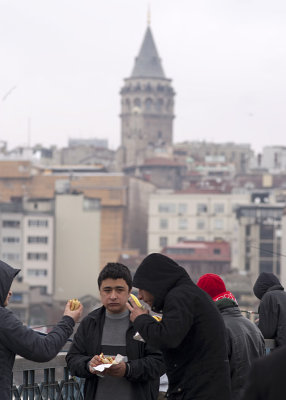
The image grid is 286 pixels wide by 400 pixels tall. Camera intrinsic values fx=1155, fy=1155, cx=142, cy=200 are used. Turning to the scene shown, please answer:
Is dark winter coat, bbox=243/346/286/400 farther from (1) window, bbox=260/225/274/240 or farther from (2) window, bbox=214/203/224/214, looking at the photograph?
(2) window, bbox=214/203/224/214

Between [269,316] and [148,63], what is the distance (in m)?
143

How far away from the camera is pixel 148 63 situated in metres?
148

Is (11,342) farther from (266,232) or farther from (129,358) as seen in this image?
(266,232)

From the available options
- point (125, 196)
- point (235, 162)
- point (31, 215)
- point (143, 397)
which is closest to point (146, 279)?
point (143, 397)

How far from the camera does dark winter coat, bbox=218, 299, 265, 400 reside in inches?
191

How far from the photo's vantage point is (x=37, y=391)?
5.26 metres

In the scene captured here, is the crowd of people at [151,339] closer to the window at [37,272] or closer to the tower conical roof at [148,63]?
the window at [37,272]

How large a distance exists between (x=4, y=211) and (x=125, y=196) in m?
12.7

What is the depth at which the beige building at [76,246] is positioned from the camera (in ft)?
288

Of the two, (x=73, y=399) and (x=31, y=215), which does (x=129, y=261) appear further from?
(x=73, y=399)

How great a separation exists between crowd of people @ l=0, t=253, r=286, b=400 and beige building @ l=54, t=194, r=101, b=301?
81.8m

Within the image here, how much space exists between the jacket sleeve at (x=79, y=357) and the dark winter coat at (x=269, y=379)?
81.2 inches

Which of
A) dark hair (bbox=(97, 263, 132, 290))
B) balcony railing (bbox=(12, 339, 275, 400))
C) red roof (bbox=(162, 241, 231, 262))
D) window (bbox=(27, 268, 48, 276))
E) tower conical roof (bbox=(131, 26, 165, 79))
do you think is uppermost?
tower conical roof (bbox=(131, 26, 165, 79))


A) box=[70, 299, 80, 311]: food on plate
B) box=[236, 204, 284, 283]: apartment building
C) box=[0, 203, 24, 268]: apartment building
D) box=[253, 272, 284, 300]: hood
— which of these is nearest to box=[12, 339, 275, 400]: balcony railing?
box=[70, 299, 80, 311]: food on plate
